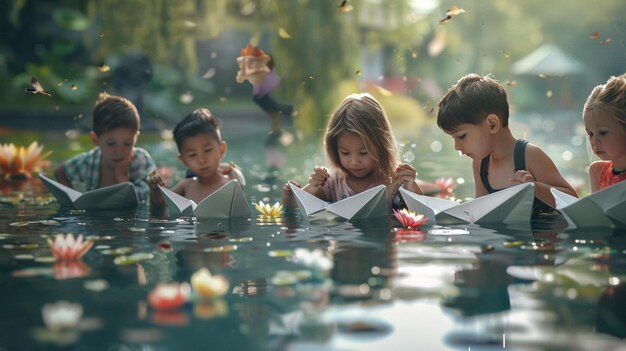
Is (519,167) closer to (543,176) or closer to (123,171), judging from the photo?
(543,176)

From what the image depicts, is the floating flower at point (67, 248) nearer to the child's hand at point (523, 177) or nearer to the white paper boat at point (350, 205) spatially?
the white paper boat at point (350, 205)

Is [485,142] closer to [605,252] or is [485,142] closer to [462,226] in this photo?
[462,226]

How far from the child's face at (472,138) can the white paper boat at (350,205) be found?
57 cm

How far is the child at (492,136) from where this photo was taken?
5.09 meters

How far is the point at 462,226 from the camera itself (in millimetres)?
4941

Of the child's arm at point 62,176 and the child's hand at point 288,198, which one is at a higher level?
the child's arm at point 62,176

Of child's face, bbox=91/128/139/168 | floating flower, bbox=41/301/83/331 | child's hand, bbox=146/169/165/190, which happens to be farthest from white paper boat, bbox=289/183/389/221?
floating flower, bbox=41/301/83/331

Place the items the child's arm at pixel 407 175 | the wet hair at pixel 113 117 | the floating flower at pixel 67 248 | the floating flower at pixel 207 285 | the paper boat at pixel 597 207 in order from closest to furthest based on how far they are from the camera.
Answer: the floating flower at pixel 207 285 < the floating flower at pixel 67 248 < the paper boat at pixel 597 207 < the child's arm at pixel 407 175 < the wet hair at pixel 113 117

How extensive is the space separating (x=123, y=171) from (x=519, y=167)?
3045mm

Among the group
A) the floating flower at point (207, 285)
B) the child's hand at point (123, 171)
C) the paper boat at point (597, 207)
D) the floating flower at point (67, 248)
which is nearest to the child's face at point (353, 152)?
the paper boat at point (597, 207)

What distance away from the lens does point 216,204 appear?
539 cm

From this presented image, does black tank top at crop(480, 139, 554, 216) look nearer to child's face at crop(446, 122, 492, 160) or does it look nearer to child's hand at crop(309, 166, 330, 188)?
child's face at crop(446, 122, 492, 160)

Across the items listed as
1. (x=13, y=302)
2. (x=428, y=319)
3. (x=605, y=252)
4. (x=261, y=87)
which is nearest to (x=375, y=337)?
(x=428, y=319)

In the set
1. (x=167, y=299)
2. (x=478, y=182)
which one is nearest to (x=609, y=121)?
(x=478, y=182)
